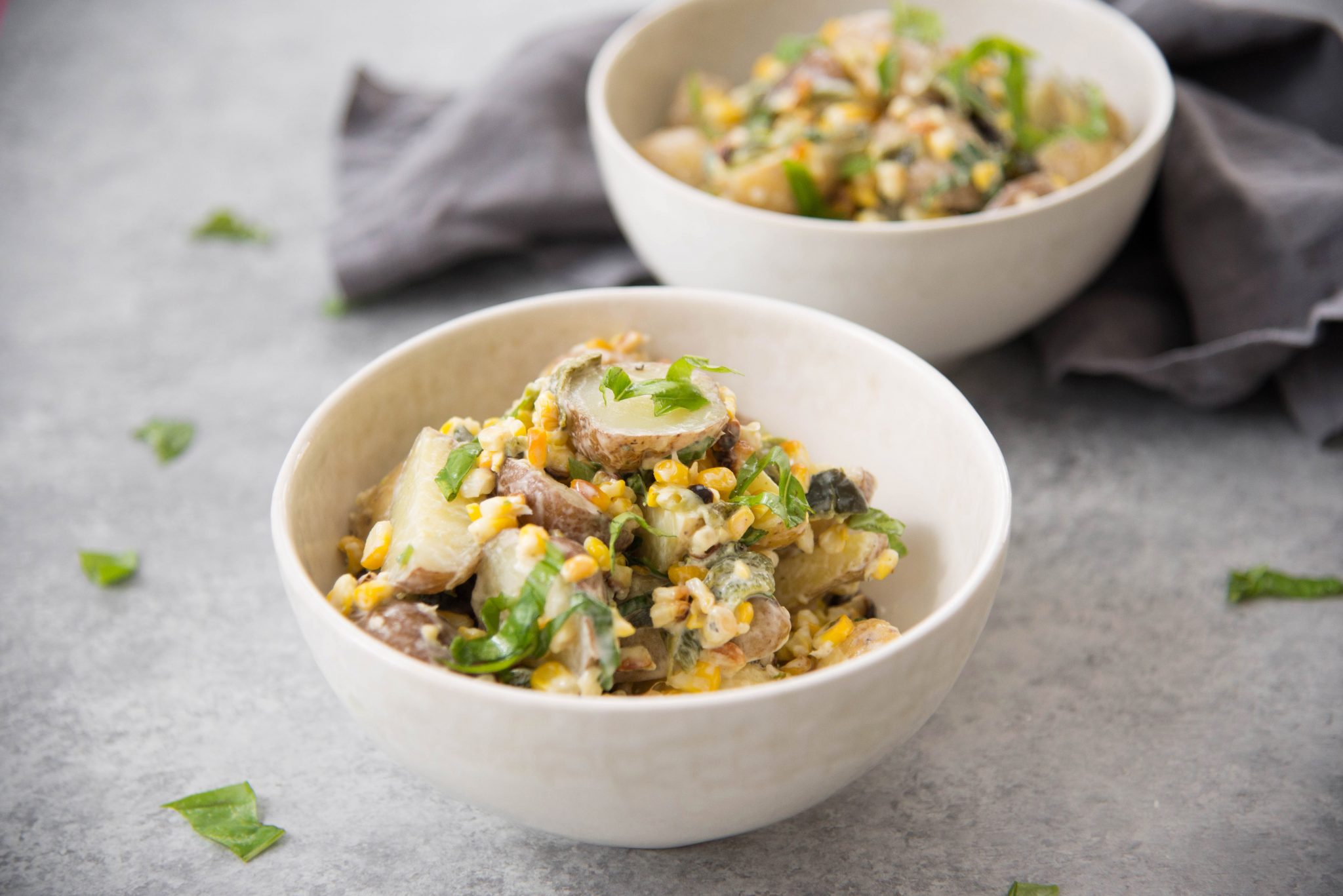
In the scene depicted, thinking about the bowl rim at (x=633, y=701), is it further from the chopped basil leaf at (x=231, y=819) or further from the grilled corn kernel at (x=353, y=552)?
the chopped basil leaf at (x=231, y=819)

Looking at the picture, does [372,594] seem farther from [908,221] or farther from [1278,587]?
[1278,587]

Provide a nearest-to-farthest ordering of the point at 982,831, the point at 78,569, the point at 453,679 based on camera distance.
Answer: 1. the point at 453,679
2. the point at 982,831
3. the point at 78,569

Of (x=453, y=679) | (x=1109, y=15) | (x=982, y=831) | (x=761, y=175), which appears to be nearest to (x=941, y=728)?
(x=982, y=831)

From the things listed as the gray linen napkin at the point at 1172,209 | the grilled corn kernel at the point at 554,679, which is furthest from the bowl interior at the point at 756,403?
the gray linen napkin at the point at 1172,209

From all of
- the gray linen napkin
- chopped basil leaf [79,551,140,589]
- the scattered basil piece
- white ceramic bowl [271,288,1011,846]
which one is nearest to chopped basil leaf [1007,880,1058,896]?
white ceramic bowl [271,288,1011,846]

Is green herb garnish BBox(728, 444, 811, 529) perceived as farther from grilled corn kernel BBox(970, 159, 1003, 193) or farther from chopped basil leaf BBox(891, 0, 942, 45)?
chopped basil leaf BBox(891, 0, 942, 45)

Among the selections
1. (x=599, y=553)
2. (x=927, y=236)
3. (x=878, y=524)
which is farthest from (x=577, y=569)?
(x=927, y=236)

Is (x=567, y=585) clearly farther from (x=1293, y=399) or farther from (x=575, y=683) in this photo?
(x=1293, y=399)
